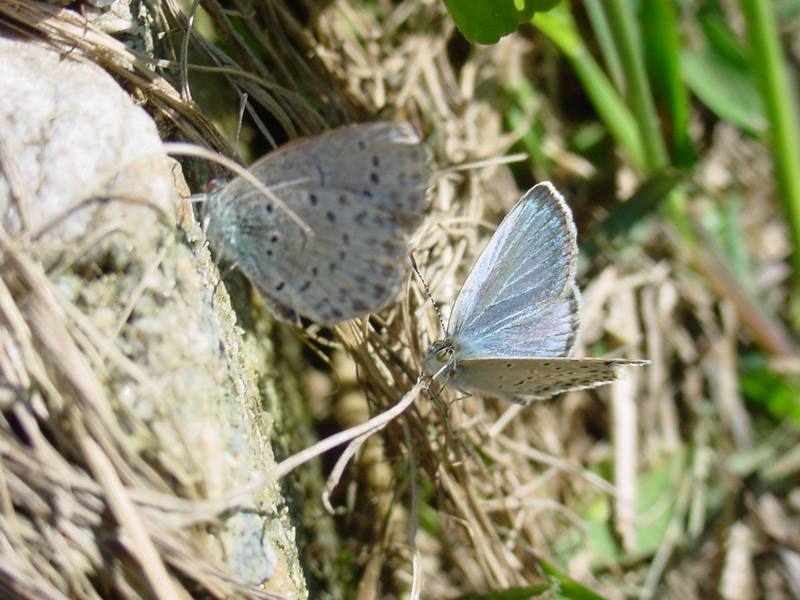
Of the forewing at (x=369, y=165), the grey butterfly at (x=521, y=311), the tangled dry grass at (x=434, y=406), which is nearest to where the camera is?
the tangled dry grass at (x=434, y=406)

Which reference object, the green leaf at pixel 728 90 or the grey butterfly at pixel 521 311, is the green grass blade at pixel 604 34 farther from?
the grey butterfly at pixel 521 311

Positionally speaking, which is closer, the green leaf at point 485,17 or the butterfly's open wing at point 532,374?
the butterfly's open wing at point 532,374

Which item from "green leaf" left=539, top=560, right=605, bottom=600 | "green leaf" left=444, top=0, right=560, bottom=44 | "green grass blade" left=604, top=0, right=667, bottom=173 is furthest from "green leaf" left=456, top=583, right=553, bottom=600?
"green grass blade" left=604, top=0, right=667, bottom=173

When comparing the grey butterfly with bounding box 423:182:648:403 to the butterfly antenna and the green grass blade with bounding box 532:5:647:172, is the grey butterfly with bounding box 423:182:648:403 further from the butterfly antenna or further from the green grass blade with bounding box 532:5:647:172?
the green grass blade with bounding box 532:5:647:172

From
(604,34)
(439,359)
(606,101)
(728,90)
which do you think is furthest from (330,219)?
(728,90)

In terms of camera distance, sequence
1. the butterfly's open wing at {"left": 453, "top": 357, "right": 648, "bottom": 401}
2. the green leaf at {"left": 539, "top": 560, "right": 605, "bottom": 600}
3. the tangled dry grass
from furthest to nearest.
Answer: the green leaf at {"left": 539, "top": 560, "right": 605, "bottom": 600} → the butterfly's open wing at {"left": 453, "top": 357, "right": 648, "bottom": 401} → the tangled dry grass

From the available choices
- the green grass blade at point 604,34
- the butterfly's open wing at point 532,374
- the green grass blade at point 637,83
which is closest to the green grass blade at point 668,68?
the green grass blade at point 637,83

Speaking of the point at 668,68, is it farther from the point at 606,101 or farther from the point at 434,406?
the point at 434,406
